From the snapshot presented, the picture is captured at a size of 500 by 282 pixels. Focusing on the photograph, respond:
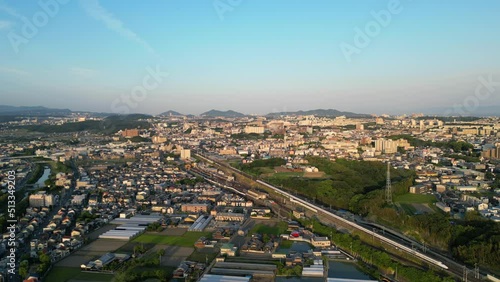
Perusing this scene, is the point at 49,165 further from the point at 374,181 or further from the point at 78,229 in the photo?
the point at 374,181

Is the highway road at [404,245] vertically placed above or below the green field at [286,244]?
above

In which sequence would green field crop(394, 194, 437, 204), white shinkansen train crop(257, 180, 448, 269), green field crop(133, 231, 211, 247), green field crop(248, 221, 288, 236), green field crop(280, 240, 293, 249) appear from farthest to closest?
green field crop(394, 194, 437, 204)
green field crop(248, 221, 288, 236)
green field crop(133, 231, 211, 247)
green field crop(280, 240, 293, 249)
white shinkansen train crop(257, 180, 448, 269)

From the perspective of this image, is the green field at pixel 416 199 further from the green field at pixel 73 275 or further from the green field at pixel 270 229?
the green field at pixel 73 275

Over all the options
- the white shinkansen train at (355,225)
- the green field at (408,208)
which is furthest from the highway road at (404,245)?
the green field at (408,208)

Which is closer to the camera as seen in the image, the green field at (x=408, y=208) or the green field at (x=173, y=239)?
the green field at (x=173, y=239)

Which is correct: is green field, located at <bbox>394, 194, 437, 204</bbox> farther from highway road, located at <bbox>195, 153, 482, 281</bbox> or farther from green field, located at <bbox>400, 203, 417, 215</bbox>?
highway road, located at <bbox>195, 153, 482, 281</bbox>

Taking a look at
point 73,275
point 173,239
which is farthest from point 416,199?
point 73,275

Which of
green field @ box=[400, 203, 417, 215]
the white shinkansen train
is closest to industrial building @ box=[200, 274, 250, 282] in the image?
the white shinkansen train
